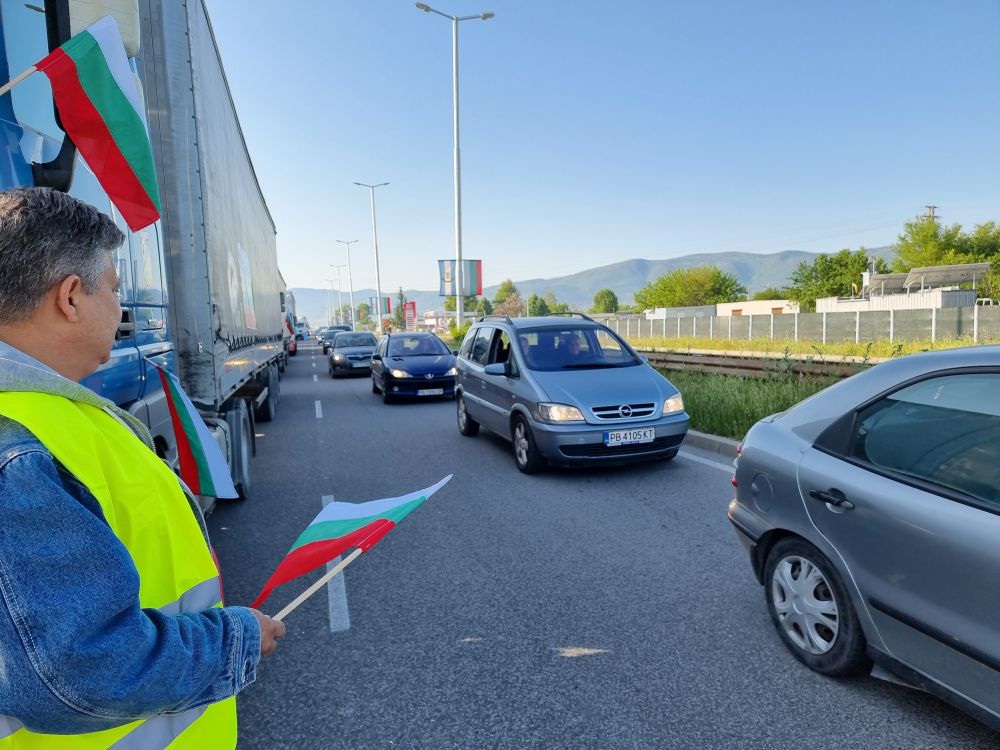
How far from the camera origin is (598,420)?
6.08 meters

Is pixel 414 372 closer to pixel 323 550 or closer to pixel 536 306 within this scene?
pixel 323 550

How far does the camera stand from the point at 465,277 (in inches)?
1341

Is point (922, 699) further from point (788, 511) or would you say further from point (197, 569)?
point (197, 569)

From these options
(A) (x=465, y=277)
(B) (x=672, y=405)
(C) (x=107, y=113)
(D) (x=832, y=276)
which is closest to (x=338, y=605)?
(C) (x=107, y=113)

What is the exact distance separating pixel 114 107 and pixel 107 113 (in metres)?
0.03

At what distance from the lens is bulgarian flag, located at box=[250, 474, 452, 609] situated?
4.95ft

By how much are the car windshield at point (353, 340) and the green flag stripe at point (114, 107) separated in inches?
719

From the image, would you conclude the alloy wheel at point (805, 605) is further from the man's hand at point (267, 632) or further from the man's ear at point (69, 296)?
the man's ear at point (69, 296)

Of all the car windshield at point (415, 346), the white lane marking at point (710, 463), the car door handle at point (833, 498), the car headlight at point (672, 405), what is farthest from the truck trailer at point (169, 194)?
the car windshield at point (415, 346)

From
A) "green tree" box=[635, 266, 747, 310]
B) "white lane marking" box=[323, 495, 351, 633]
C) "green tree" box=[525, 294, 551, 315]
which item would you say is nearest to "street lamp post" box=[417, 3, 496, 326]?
"white lane marking" box=[323, 495, 351, 633]

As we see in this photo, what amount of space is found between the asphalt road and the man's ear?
81.0 inches

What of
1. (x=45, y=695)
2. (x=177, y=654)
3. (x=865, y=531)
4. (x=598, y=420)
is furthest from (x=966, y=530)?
(x=598, y=420)

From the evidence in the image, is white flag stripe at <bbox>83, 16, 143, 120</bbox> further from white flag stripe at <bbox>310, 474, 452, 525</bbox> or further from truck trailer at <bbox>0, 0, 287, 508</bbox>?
white flag stripe at <bbox>310, 474, 452, 525</bbox>

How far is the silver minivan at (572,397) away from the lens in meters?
6.10
